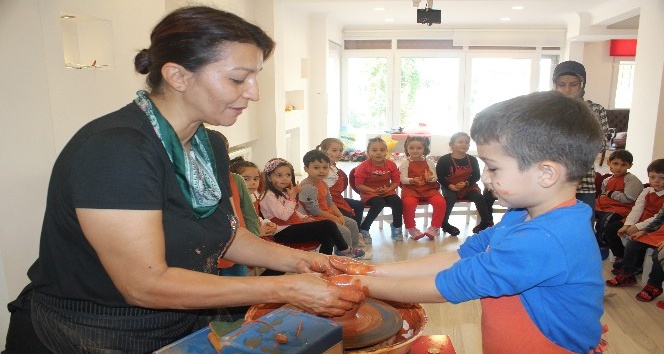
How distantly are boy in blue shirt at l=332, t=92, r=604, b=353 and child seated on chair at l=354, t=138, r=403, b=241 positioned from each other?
374 cm

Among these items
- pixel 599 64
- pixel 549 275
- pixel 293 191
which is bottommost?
pixel 293 191

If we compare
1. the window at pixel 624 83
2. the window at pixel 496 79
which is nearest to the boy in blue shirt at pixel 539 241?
the window at pixel 496 79

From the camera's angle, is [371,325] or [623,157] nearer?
[371,325]

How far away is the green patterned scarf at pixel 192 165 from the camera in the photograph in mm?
1247

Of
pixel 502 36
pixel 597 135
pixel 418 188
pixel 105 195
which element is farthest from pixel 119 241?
pixel 502 36

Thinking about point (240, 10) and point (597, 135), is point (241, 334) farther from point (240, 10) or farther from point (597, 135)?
point (240, 10)

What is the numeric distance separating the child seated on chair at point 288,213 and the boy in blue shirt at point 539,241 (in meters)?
2.46

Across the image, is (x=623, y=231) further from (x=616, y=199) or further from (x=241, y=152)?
(x=241, y=152)

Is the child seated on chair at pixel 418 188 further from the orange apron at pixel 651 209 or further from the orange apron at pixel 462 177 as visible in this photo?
the orange apron at pixel 651 209

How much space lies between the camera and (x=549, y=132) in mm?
1188

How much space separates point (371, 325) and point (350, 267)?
0.21m

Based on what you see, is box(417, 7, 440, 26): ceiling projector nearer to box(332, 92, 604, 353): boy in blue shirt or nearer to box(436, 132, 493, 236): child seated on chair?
box(436, 132, 493, 236): child seated on chair

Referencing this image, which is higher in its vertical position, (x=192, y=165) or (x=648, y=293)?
(x=192, y=165)

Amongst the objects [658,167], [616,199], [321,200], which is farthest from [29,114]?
[616,199]
